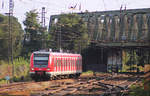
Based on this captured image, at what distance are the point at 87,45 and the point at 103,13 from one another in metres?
14.6

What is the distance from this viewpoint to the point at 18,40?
181ft

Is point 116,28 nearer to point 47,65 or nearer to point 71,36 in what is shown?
point 71,36

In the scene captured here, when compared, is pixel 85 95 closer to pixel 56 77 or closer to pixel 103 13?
pixel 56 77

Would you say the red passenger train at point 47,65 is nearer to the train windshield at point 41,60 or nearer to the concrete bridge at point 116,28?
the train windshield at point 41,60

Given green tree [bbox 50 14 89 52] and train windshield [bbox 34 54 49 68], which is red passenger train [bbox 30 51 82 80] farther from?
green tree [bbox 50 14 89 52]

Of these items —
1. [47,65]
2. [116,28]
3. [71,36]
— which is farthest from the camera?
[116,28]

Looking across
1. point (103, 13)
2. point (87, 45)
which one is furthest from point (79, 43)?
point (103, 13)

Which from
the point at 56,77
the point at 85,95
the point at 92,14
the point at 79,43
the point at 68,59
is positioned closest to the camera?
the point at 85,95

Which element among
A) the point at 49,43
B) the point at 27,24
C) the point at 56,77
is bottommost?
the point at 56,77

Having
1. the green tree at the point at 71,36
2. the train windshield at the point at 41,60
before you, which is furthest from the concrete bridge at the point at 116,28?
the train windshield at the point at 41,60

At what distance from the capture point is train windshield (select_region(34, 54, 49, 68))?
25.6 m

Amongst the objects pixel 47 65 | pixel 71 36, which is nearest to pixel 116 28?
pixel 71 36

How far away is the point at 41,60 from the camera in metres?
25.6

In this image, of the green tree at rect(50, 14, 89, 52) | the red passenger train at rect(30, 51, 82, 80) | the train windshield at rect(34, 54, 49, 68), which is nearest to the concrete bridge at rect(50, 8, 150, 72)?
the green tree at rect(50, 14, 89, 52)
